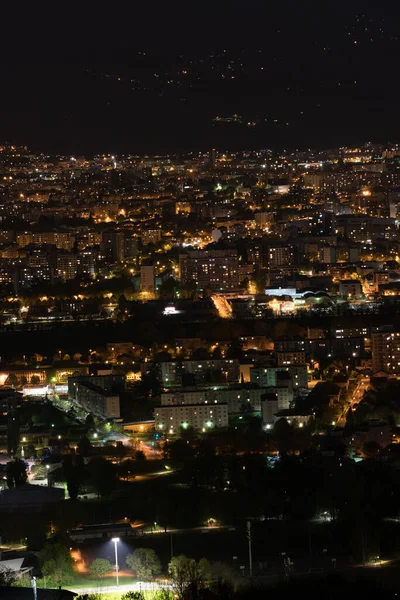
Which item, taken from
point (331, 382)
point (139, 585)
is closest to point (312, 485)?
point (139, 585)

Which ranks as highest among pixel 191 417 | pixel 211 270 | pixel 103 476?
pixel 211 270

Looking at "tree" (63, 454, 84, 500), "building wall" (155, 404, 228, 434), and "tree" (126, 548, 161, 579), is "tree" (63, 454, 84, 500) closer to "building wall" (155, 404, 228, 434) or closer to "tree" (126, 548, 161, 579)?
"building wall" (155, 404, 228, 434)

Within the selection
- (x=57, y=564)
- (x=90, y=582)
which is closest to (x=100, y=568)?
(x=90, y=582)

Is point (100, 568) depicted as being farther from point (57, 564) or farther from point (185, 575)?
point (185, 575)

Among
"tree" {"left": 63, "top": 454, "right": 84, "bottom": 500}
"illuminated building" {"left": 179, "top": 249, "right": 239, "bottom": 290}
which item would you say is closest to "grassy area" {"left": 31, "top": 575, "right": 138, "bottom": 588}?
"tree" {"left": 63, "top": 454, "right": 84, "bottom": 500}

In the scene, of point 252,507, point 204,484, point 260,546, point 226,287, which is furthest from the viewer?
point 226,287

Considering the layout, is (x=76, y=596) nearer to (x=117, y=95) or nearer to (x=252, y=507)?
(x=252, y=507)
